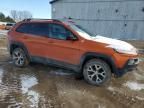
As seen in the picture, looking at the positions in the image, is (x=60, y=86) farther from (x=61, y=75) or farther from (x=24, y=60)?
(x=24, y=60)

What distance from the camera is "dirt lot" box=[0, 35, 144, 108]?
4699 mm

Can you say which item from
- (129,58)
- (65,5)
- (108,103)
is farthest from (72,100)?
(65,5)

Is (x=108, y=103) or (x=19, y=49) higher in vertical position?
(x=19, y=49)

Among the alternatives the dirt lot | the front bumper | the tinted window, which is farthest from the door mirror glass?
the tinted window

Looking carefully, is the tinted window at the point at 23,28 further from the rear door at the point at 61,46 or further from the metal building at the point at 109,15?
the metal building at the point at 109,15

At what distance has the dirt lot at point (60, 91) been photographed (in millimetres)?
4699

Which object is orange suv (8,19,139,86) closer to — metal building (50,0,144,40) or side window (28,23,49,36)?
side window (28,23,49,36)

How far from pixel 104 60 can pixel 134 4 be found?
744 inches

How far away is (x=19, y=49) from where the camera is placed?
7.71 meters

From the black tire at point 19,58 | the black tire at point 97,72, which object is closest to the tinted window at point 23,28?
the black tire at point 19,58

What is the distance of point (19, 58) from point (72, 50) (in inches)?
98.8

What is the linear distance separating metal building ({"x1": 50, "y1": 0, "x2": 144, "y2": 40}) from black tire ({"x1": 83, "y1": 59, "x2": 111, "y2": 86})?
1631 centimetres

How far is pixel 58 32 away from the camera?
6684mm

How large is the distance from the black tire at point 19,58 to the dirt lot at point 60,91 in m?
0.27
